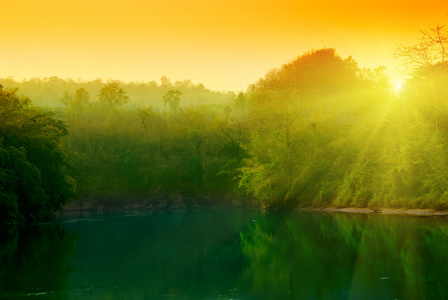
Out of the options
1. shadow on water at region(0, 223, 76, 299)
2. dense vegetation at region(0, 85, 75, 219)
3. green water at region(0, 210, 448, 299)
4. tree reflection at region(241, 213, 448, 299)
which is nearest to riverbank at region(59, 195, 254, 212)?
dense vegetation at region(0, 85, 75, 219)

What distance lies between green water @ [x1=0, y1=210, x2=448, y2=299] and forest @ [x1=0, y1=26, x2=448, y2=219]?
7.03 meters

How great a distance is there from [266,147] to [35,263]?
3003 centimetres

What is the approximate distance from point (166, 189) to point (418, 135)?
26297mm

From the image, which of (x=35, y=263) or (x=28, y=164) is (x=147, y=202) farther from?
(x=35, y=263)

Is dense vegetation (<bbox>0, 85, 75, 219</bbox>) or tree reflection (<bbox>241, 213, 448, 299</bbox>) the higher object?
dense vegetation (<bbox>0, 85, 75, 219</bbox>)

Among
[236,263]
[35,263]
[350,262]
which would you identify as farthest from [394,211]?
[35,263]

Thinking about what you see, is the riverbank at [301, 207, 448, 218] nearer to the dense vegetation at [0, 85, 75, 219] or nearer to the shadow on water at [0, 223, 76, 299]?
the dense vegetation at [0, 85, 75, 219]

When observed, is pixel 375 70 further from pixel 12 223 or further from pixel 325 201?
pixel 12 223

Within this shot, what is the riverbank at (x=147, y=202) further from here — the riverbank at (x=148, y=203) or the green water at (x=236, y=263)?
the green water at (x=236, y=263)

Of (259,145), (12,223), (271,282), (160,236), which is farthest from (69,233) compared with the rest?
(259,145)

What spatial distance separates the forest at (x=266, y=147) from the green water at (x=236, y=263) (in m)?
7.03

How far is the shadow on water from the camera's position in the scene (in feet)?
39.8

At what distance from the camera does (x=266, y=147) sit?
1777 inches

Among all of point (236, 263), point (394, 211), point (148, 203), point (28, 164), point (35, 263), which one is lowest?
point (148, 203)
